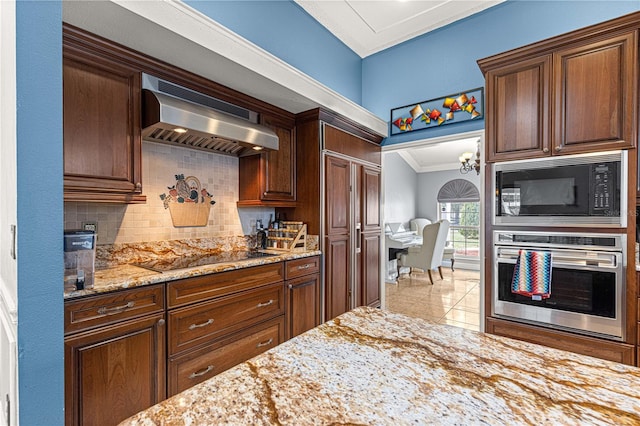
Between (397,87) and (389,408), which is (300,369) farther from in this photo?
(397,87)

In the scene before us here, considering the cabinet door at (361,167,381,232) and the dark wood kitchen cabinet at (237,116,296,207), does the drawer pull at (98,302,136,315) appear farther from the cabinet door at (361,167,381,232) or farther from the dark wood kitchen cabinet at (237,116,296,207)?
the cabinet door at (361,167,381,232)

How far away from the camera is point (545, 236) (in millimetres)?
2137

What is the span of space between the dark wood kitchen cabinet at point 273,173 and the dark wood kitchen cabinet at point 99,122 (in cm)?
100

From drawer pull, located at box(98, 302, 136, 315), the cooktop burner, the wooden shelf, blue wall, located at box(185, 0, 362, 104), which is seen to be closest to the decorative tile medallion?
the cooktop burner

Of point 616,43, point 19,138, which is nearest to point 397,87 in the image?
point 616,43

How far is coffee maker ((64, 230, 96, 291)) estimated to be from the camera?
1464 millimetres

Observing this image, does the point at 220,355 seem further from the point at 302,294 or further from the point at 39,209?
the point at 39,209

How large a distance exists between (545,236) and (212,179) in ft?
8.64

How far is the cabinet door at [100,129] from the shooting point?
5.39 feet

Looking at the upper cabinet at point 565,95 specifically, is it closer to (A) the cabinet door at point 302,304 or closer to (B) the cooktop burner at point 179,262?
(A) the cabinet door at point 302,304

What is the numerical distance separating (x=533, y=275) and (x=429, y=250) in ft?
10.2


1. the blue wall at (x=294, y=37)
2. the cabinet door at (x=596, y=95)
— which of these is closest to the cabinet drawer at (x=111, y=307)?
the blue wall at (x=294, y=37)

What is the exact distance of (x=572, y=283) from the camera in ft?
6.73

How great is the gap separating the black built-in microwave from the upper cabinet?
77 mm
